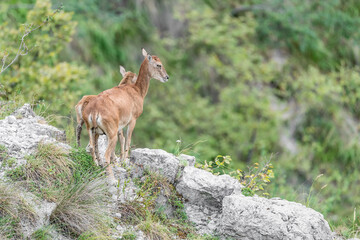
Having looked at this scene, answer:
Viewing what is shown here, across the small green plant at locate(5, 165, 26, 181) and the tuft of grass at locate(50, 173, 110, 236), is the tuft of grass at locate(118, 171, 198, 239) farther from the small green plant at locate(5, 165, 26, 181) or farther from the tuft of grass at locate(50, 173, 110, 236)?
the small green plant at locate(5, 165, 26, 181)

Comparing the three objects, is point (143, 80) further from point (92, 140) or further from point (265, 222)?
point (265, 222)

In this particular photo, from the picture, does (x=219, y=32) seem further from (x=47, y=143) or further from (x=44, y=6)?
(x=47, y=143)

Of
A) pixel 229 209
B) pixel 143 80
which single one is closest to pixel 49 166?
pixel 143 80

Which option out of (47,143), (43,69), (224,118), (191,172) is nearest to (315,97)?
(224,118)

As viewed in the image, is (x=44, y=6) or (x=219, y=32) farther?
(x=219, y=32)

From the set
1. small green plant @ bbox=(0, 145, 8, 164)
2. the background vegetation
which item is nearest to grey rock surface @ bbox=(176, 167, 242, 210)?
small green plant @ bbox=(0, 145, 8, 164)

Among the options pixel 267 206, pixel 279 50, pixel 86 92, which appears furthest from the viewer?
pixel 279 50

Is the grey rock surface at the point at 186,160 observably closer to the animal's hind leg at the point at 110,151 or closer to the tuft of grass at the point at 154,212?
the tuft of grass at the point at 154,212

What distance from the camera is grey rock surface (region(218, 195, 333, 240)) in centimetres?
702

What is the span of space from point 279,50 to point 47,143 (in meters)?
15.7

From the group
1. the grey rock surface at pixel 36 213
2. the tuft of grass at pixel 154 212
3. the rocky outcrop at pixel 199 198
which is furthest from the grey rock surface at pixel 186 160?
the grey rock surface at pixel 36 213

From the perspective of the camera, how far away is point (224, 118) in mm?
18891

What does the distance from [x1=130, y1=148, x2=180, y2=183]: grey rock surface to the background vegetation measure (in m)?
8.59

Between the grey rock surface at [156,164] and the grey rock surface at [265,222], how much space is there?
103cm
